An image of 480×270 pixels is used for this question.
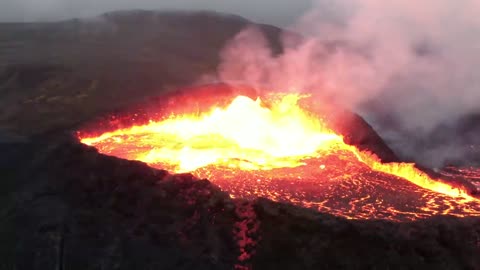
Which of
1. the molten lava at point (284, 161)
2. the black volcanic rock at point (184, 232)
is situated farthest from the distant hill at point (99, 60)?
the black volcanic rock at point (184, 232)

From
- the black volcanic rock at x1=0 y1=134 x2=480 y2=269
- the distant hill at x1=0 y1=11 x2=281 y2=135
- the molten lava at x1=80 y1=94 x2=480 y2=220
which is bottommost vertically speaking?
the black volcanic rock at x1=0 y1=134 x2=480 y2=269

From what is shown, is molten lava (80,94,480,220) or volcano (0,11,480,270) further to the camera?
molten lava (80,94,480,220)

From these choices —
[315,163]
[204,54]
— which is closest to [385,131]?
[315,163]

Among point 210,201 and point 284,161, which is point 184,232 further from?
point 284,161

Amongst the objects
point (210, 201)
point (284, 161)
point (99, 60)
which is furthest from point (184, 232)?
point (99, 60)

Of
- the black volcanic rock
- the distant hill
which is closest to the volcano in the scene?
the black volcanic rock

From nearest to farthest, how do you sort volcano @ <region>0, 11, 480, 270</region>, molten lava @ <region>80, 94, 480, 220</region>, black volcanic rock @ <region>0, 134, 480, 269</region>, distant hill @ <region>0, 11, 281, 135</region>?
black volcanic rock @ <region>0, 134, 480, 269</region>, volcano @ <region>0, 11, 480, 270</region>, molten lava @ <region>80, 94, 480, 220</region>, distant hill @ <region>0, 11, 281, 135</region>

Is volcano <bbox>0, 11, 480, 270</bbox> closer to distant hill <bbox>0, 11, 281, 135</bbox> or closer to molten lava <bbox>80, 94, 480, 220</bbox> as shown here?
molten lava <bbox>80, 94, 480, 220</bbox>

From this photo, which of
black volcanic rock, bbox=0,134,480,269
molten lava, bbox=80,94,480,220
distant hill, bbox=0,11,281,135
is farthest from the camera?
distant hill, bbox=0,11,281,135

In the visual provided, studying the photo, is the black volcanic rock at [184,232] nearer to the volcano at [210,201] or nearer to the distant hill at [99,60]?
the volcano at [210,201]
